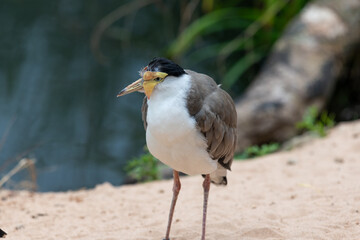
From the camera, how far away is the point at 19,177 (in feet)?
25.5

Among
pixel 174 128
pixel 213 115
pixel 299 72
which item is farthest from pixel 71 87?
pixel 174 128

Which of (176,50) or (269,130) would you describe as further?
(176,50)

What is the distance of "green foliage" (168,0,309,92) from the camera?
9.52 m

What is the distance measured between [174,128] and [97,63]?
7.68 meters

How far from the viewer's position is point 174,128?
346 cm

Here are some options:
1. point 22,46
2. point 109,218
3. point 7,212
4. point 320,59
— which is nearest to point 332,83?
point 320,59

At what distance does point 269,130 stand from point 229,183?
2.22m

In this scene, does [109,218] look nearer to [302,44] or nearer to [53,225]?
[53,225]

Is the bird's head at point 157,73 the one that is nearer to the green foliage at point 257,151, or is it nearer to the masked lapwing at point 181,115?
the masked lapwing at point 181,115

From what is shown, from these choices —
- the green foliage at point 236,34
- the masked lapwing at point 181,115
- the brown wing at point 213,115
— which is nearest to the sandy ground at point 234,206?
the brown wing at point 213,115

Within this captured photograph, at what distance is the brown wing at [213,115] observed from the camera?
3615mm

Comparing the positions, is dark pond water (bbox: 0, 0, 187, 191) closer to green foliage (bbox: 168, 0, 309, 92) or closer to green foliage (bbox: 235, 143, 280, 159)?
green foliage (bbox: 168, 0, 309, 92)

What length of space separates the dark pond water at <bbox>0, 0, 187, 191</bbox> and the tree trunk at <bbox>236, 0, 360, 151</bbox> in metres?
2.05

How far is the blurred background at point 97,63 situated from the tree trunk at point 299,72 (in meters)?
0.64
